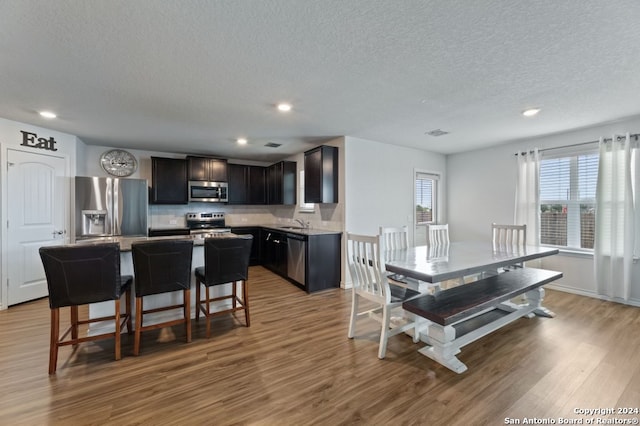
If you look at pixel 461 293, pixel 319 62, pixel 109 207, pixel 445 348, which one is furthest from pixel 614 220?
pixel 109 207

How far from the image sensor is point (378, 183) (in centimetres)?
472

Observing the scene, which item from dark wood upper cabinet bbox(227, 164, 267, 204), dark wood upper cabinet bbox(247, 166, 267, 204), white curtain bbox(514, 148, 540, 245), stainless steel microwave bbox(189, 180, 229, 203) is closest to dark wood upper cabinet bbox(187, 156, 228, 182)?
stainless steel microwave bbox(189, 180, 229, 203)

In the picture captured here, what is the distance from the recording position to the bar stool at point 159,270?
7.59 ft

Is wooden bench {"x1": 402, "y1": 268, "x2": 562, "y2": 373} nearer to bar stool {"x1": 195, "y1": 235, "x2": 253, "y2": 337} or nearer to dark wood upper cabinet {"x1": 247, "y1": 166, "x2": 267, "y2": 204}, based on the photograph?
bar stool {"x1": 195, "y1": 235, "x2": 253, "y2": 337}

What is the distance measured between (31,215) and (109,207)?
2.88ft

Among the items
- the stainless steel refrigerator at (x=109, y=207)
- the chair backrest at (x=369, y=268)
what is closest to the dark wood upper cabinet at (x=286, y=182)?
the stainless steel refrigerator at (x=109, y=207)

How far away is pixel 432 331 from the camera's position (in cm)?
224

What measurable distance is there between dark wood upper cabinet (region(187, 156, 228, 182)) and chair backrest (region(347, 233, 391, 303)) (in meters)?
3.97

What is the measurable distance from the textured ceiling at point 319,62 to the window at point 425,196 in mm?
1907

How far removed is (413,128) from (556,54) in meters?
1.96

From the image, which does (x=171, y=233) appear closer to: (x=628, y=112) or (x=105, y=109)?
(x=105, y=109)

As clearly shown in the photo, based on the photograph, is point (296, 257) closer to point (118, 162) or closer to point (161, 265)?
point (161, 265)

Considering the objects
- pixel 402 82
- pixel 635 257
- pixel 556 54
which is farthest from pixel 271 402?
pixel 635 257

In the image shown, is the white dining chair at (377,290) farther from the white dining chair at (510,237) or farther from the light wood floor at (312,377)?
the white dining chair at (510,237)
